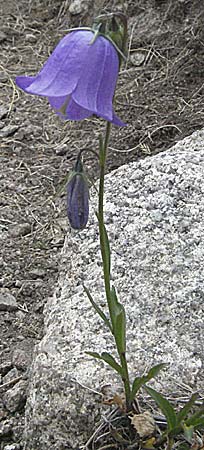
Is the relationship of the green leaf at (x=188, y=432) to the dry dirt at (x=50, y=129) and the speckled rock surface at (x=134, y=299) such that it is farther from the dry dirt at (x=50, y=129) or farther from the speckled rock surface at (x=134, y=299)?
the dry dirt at (x=50, y=129)

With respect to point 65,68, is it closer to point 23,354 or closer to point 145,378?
point 145,378

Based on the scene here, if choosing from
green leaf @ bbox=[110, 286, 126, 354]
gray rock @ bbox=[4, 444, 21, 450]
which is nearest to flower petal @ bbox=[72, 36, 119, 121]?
green leaf @ bbox=[110, 286, 126, 354]

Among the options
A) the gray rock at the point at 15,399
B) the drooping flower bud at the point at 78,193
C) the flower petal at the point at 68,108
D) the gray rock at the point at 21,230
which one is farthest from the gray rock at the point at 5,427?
the flower petal at the point at 68,108

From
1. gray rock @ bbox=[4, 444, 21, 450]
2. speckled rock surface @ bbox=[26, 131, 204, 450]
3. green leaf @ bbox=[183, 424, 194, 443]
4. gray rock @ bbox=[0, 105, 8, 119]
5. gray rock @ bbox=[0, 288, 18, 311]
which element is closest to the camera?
green leaf @ bbox=[183, 424, 194, 443]

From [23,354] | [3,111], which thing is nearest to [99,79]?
[23,354]

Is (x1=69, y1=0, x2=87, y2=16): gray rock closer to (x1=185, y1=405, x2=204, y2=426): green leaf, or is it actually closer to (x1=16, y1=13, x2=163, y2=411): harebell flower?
(x1=16, y1=13, x2=163, y2=411): harebell flower

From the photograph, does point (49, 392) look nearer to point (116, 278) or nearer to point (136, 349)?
point (136, 349)

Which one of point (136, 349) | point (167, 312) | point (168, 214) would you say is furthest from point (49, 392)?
point (168, 214)
